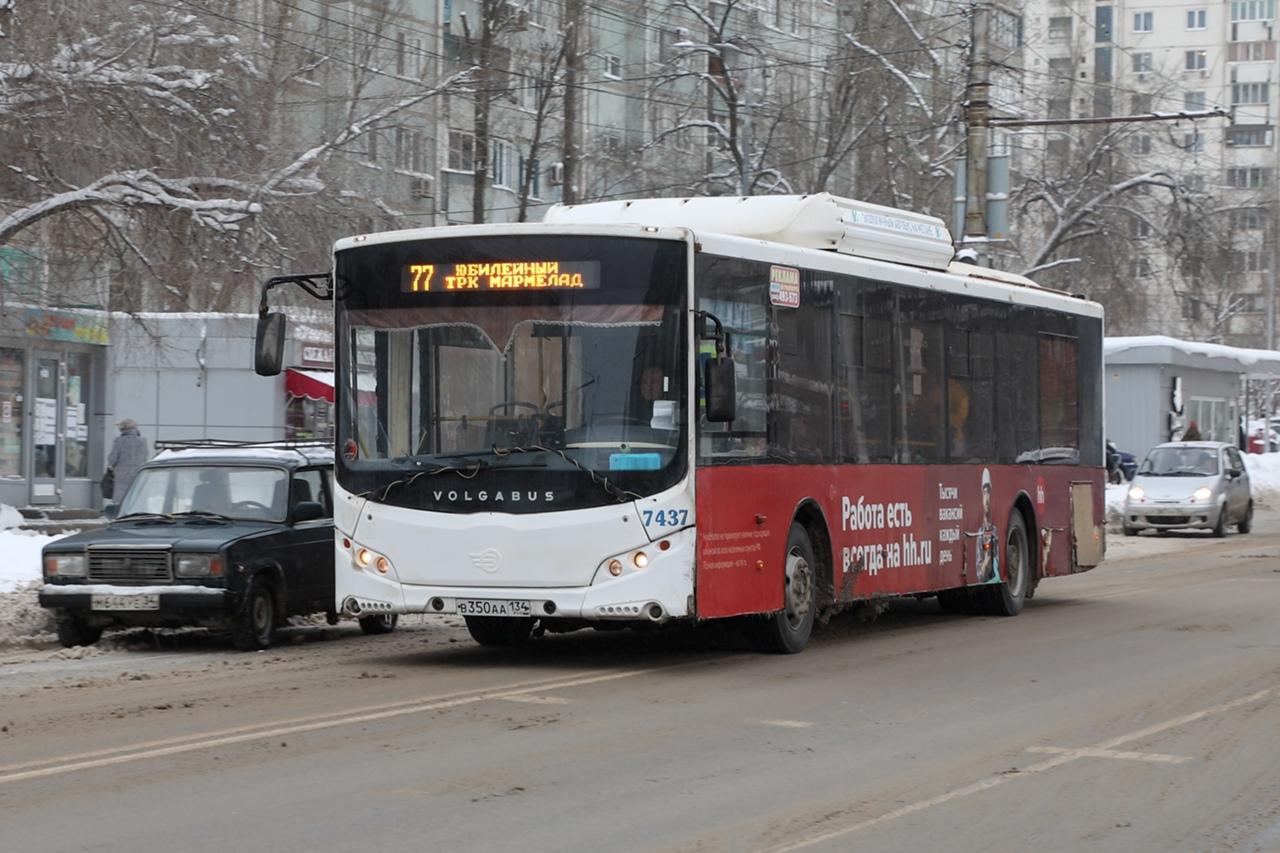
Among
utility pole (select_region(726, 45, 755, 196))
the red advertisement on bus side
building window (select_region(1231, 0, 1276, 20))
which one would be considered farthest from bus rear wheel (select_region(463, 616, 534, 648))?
building window (select_region(1231, 0, 1276, 20))

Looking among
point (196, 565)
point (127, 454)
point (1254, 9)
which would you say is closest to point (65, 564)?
point (196, 565)

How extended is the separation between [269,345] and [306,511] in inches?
112

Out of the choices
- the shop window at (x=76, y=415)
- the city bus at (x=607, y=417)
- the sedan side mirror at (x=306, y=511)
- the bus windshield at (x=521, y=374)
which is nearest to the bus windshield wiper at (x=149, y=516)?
the sedan side mirror at (x=306, y=511)

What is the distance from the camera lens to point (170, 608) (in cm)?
1487

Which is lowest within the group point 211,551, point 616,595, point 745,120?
point 616,595

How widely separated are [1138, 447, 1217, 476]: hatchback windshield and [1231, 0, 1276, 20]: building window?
320ft

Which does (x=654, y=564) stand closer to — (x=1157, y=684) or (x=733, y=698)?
(x=733, y=698)

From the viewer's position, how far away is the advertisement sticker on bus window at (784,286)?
1433 centimetres

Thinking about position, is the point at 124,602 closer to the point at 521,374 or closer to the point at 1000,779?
the point at 521,374

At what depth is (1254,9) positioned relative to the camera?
127500 mm

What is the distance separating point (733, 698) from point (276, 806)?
4364 mm

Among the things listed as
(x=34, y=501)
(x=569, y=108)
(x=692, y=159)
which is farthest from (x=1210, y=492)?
(x=34, y=501)

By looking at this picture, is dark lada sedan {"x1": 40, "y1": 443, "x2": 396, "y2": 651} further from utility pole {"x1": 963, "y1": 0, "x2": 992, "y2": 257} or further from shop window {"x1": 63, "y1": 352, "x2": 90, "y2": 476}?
shop window {"x1": 63, "y1": 352, "x2": 90, "y2": 476}

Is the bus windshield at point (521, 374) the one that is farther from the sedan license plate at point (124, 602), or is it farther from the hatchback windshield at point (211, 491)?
the hatchback windshield at point (211, 491)
